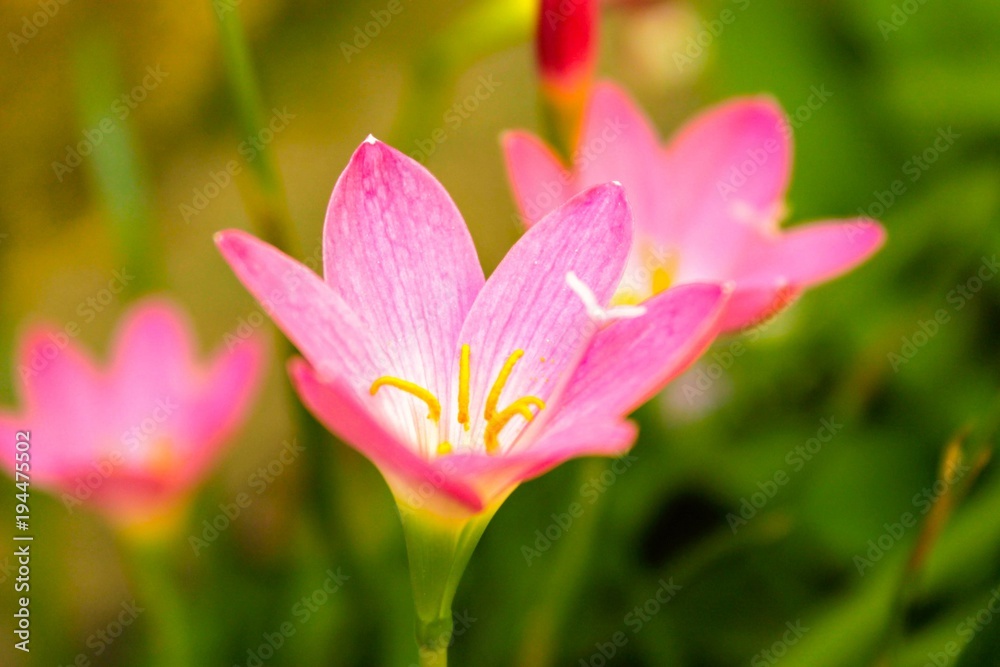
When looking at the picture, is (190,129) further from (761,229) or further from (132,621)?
(761,229)

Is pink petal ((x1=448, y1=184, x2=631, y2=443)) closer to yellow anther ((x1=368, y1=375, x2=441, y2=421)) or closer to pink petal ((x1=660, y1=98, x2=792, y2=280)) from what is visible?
yellow anther ((x1=368, y1=375, x2=441, y2=421))

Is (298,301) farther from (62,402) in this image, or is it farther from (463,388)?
(62,402)

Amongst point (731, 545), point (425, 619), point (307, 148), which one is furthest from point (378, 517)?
point (307, 148)

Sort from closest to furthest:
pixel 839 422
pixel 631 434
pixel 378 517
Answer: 1. pixel 631 434
2. pixel 839 422
3. pixel 378 517

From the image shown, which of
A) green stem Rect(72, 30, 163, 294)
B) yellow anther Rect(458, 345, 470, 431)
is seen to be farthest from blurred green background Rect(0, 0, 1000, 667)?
yellow anther Rect(458, 345, 470, 431)

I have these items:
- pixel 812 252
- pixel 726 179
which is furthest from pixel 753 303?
pixel 726 179

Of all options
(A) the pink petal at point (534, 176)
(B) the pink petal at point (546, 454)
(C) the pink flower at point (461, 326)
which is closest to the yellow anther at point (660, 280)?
(A) the pink petal at point (534, 176)
